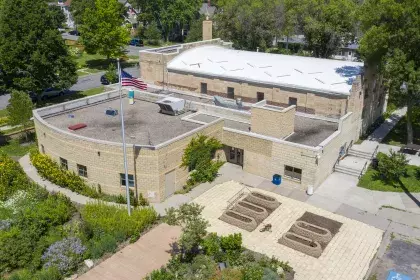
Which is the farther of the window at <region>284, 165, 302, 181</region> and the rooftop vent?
the rooftop vent

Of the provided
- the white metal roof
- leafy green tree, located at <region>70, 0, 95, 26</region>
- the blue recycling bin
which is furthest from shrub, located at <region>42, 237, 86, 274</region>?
leafy green tree, located at <region>70, 0, 95, 26</region>

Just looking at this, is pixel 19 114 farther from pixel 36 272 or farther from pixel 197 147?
pixel 36 272

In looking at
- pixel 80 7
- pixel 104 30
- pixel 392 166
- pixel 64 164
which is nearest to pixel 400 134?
pixel 392 166

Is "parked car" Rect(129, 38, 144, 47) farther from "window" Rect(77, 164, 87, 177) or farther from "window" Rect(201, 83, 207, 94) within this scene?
"window" Rect(77, 164, 87, 177)

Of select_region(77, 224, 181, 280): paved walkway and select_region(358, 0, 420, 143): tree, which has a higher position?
select_region(358, 0, 420, 143): tree

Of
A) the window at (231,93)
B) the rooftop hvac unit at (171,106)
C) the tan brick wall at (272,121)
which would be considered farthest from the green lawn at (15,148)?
the tan brick wall at (272,121)

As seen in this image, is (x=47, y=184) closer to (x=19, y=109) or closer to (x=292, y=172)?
(x=19, y=109)
